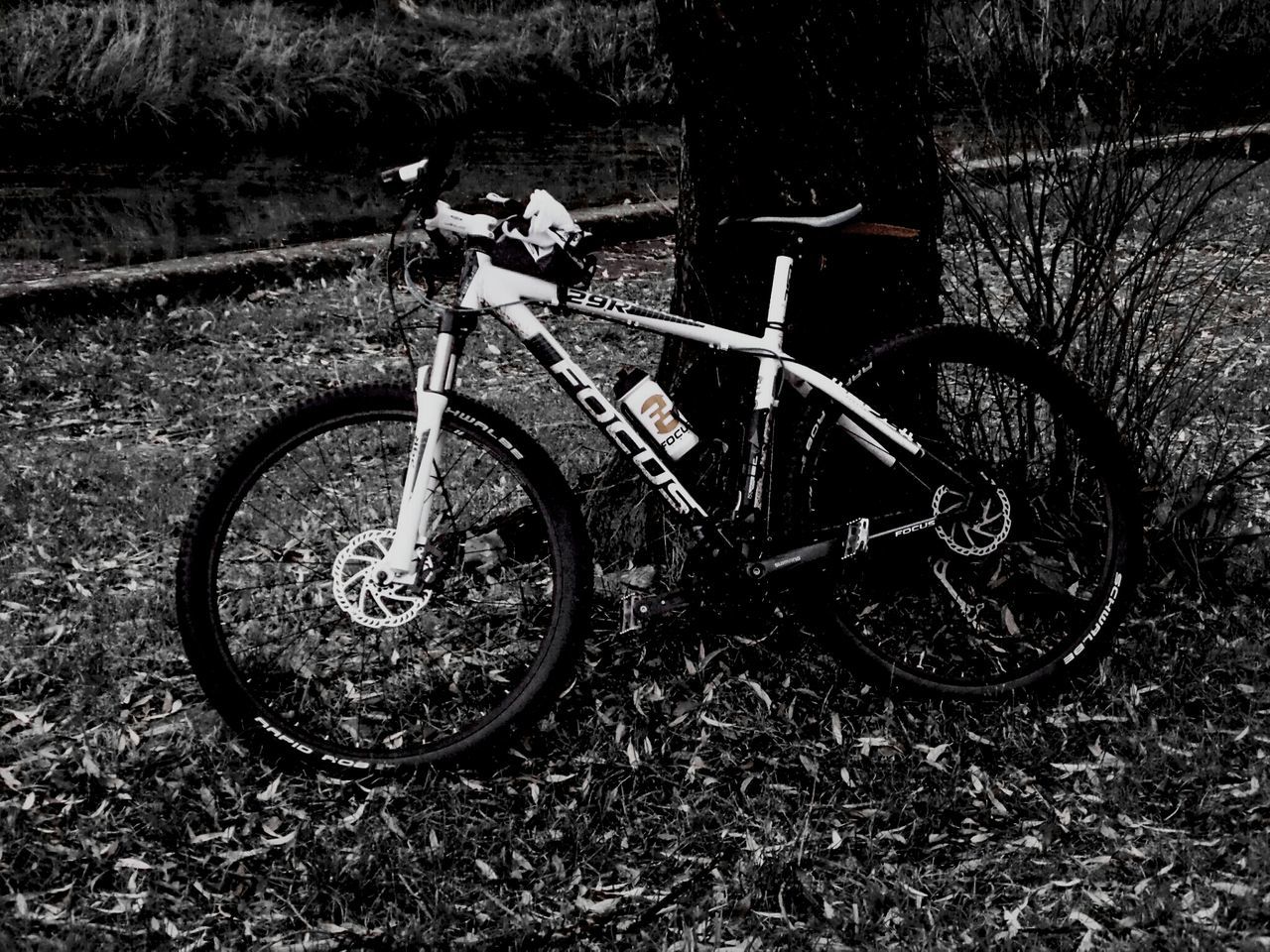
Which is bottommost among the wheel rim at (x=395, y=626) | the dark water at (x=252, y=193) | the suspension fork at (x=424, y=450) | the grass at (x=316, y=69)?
the wheel rim at (x=395, y=626)

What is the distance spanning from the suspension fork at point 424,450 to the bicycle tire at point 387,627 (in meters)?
0.06

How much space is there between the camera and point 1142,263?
372 centimetres

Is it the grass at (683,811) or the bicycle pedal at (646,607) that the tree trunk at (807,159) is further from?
the grass at (683,811)

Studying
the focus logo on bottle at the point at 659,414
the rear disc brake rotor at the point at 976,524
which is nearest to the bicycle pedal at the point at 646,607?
the focus logo on bottle at the point at 659,414

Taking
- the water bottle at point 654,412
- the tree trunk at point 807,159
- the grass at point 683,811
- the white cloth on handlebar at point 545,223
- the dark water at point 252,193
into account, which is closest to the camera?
the grass at point 683,811

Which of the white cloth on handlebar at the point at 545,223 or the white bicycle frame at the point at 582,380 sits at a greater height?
the white cloth on handlebar at the point at 545,223

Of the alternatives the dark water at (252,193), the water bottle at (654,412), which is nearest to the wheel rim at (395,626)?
the water bottle at (654,412)

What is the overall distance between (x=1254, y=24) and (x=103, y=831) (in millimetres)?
14208

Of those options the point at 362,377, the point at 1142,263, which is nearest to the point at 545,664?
the point at 1142,263

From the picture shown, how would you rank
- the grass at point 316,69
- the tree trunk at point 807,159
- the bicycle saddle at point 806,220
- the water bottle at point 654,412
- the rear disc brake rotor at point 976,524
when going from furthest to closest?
the grass at point 316,69
the rear disc brake rotor at point 976,524
the tree trunk at point 807,159
the water bottle at point 654,412
the bicycle saddle at point 806,220

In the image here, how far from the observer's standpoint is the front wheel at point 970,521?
3.31 m

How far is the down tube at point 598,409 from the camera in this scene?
3.05 m

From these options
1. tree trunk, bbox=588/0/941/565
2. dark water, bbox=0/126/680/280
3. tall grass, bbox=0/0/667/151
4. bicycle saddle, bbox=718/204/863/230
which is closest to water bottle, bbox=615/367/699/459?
tree trunk, bbox=588/0/941/565

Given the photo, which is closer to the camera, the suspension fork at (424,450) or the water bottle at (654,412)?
the suspension fork at (424,450)
